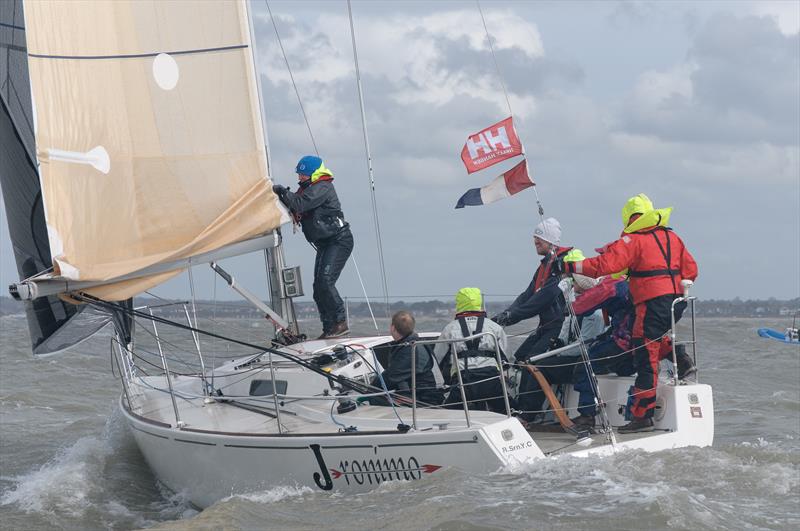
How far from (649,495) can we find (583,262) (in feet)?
5.07

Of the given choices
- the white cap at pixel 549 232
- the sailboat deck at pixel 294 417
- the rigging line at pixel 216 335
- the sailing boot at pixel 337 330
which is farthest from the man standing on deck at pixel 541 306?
the sailing boot at pixel 337 330

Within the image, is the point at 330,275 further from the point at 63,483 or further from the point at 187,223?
the point at 63,483

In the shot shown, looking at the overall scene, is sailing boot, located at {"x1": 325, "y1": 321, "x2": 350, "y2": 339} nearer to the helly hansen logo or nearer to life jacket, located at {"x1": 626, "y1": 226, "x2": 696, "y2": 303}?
the helly hansen logo

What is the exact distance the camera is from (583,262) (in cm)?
658

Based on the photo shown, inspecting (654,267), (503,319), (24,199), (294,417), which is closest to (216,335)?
(294,417)

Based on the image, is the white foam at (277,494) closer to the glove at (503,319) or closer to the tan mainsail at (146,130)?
the tan mainsail at (146,130)

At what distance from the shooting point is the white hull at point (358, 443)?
5.87 meters

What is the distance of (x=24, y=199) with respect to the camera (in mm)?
8148

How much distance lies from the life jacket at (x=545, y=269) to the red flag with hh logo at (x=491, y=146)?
93 centimetres

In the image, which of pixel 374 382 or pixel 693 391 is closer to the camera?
pixel 693 391

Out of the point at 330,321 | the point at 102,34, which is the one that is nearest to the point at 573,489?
the point at 330,321

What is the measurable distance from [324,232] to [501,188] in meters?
1.42

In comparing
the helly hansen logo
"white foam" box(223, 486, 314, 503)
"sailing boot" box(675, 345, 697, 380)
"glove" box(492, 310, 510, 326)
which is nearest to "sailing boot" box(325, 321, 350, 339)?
"glove" box(492, 310, 510, 326)

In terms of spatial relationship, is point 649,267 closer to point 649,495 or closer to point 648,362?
point 648,362
